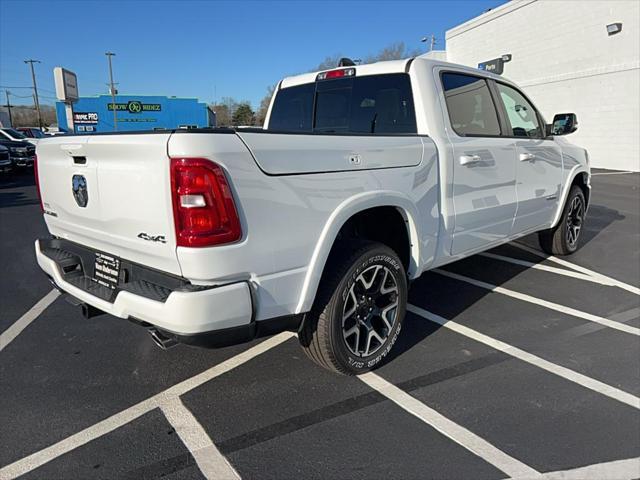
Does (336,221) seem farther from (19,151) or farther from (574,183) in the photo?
(19,151)

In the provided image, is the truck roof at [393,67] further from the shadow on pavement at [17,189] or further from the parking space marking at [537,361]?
the shadow on pavement at [17,189]

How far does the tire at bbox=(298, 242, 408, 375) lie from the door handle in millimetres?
1042

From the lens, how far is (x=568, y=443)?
2.42 metres

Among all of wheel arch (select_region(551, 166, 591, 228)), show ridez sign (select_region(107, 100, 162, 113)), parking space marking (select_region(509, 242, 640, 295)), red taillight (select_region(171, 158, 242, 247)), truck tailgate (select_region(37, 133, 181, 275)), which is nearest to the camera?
red taillight (select_region(171, 158, 242, 247))

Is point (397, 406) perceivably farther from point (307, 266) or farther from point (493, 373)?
point (307, 266)

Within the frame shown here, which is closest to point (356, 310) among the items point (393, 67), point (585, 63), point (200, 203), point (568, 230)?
point (200, 203)

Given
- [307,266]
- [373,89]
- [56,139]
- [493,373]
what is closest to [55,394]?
[56,139]

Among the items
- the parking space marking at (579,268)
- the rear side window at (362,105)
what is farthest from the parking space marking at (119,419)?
the parking space marking at (579,268)

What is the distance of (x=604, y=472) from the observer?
2.21 meters

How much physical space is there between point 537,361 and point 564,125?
2.92m

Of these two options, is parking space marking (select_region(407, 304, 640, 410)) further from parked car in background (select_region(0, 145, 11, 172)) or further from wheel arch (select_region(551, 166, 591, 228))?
parked car in background (select_region(0, 145, 11, 172))

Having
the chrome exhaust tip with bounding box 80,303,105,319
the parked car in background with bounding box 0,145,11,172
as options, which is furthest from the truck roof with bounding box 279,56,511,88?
the parked car in background with bounding box 0,145,11,172

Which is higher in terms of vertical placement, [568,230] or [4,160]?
[4,160]

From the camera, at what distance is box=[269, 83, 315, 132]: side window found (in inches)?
173
